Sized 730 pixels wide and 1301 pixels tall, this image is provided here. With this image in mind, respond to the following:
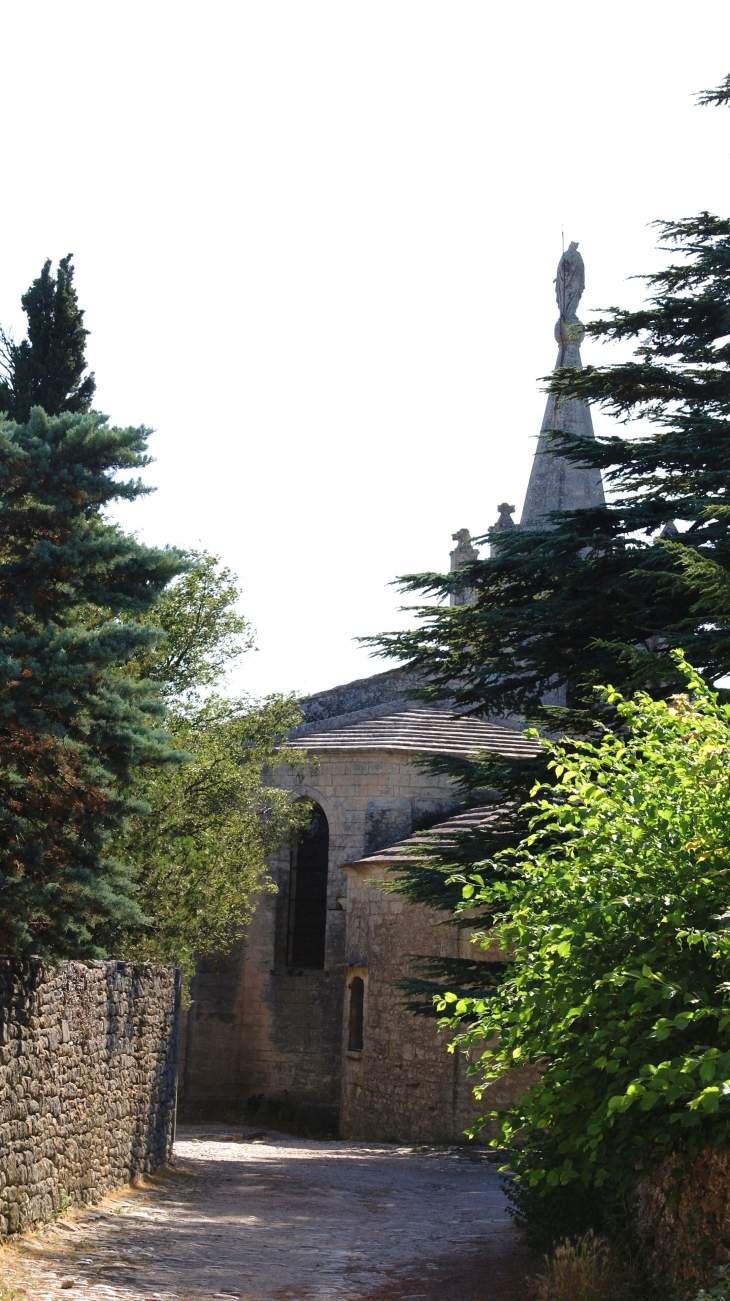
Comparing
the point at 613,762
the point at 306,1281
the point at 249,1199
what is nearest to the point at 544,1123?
the point at 613,762

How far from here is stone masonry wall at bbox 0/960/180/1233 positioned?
26.7 feet

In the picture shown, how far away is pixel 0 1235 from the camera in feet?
25.4

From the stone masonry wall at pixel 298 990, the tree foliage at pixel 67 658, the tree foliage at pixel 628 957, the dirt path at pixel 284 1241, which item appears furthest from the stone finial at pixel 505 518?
the tree foliage at pixel 628 957

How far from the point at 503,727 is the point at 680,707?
54.6 feet

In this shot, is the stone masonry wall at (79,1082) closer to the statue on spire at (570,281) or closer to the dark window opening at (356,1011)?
the dark window opening at (356,1011)

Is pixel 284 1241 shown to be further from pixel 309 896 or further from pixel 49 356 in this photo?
pixel 309 896

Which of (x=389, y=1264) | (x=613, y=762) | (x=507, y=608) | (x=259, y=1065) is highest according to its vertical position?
(x=507, y=608)

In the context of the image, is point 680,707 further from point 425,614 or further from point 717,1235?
point 425,614

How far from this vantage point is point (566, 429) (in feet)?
89.4

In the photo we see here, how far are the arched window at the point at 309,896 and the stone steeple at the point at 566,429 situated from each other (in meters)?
7.97

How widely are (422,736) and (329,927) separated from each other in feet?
12.5

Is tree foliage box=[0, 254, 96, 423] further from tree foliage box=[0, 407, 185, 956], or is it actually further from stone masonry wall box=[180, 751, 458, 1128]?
stone masonry wall box=[180, 751, 458, 1128]

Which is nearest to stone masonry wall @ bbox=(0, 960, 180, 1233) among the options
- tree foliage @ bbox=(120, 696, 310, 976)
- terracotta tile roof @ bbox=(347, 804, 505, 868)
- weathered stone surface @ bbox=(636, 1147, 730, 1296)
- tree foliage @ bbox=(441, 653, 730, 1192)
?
tree foliage @ bbox=(120, 696, 310, 976)

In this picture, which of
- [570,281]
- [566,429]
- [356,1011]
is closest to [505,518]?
[566,429]
